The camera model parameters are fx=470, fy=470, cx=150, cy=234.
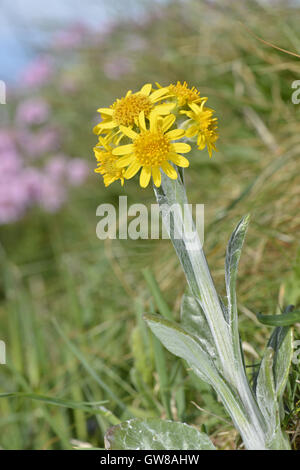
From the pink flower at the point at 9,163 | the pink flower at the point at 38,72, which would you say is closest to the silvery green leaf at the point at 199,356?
the pink flower at the point at 9,163

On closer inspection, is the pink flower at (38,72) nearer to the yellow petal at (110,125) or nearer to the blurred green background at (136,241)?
the blurred green background at (136,241)

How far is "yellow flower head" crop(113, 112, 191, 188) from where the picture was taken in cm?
45

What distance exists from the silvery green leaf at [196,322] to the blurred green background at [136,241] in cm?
11

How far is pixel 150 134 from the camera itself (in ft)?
1.49

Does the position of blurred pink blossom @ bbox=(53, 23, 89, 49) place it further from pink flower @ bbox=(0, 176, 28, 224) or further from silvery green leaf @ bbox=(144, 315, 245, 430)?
silvery green leaf @ bbox=(144, 315, 245, 430)

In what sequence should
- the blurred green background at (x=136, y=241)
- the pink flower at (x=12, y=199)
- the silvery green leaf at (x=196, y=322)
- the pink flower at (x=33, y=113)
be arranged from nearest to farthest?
1. the silvery green leaf at (x=196, y=322)
2. the blurred green background at (x=136, y=241)
3. the pink flower at (x=12, y=199)
4. the pink flower at (x=33, y=113)

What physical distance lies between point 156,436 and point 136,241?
3.49 ft

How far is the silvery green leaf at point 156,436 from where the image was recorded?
506mm

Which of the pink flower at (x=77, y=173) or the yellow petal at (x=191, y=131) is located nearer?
the yellow petal at (x=191, y=131)

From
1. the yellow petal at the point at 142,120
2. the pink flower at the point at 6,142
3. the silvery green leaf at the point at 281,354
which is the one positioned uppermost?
the pink flower at the point at 6,142

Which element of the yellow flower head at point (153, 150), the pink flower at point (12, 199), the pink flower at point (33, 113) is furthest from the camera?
the pink flower at point (33, 113)

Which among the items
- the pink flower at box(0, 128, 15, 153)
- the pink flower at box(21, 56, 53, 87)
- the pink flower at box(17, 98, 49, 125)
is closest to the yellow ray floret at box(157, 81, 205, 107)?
the pink flower at box(0, 128, 15, 153)

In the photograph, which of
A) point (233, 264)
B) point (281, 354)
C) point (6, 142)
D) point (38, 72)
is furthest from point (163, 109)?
point (38, 72)
